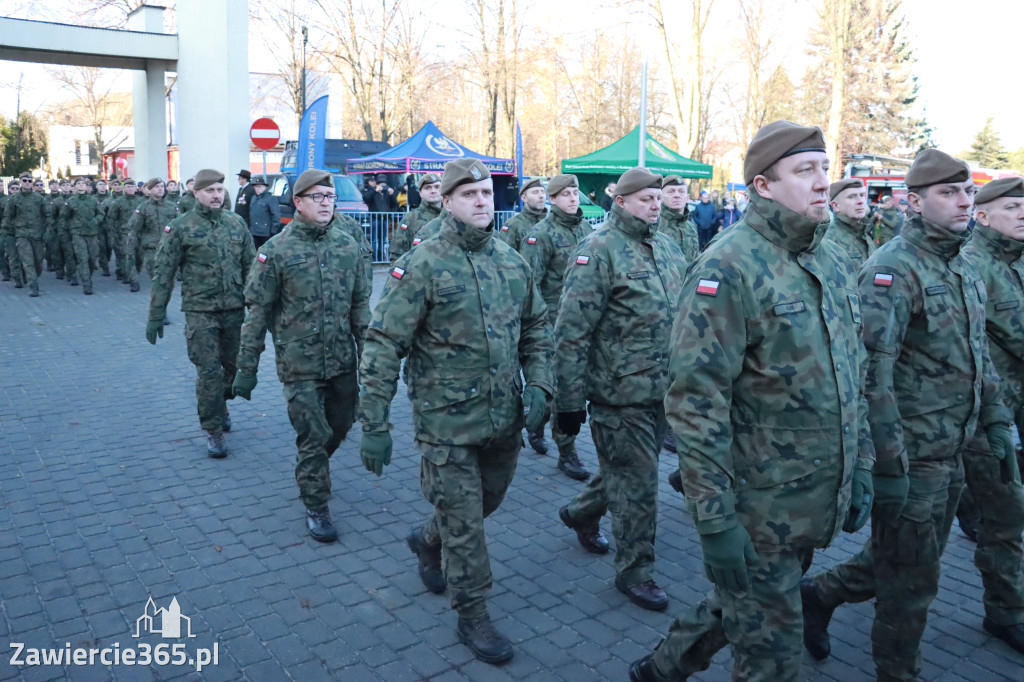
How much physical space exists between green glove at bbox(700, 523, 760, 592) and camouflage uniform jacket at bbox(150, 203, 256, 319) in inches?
223

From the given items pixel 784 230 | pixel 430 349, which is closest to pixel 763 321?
pixel 784 230

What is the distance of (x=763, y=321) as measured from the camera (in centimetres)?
302

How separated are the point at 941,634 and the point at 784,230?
2.66 meters

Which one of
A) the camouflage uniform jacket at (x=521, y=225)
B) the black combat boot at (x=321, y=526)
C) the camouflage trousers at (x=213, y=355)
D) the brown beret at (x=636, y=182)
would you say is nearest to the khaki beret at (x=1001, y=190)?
the brown beret at (x=636, y=182)

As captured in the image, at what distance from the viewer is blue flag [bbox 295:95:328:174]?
760 inches

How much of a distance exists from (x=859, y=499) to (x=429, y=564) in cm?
256

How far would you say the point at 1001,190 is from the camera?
4578 millimetres

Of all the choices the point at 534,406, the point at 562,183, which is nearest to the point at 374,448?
the point at 534,406

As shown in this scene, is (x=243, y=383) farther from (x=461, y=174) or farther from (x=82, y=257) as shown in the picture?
(x=82, y=257)

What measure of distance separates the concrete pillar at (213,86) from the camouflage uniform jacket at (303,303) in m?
16.5

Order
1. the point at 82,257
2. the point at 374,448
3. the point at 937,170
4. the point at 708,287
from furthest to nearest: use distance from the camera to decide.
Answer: the point at 82,257
the point at 374,448
the point at 937,170
the point at 708,287

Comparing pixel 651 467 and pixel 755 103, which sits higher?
pixel 755 103

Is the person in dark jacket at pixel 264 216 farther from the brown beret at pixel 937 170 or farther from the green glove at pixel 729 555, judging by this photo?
the green glove at pixel 729 555

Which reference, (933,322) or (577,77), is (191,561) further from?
(577,77)
